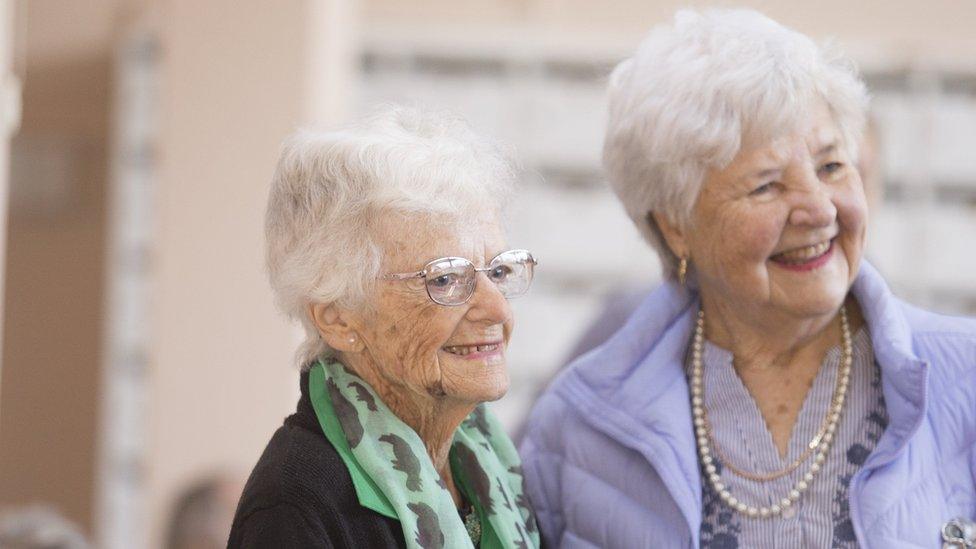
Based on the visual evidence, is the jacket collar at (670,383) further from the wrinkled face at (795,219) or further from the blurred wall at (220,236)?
the blurred wall at (220,236)

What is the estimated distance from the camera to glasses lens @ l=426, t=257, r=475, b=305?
1.67 m

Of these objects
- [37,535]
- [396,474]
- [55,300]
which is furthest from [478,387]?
[55,300]

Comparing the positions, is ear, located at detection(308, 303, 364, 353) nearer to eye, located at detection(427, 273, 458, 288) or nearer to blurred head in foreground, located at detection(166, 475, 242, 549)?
eye, located at detection(427, 273, 458, 288)

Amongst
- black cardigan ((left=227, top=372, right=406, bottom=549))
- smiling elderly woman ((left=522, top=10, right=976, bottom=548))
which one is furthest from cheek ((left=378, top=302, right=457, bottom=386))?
smiling elderly woman ((left=522, top=10, right=976, bottom=548))

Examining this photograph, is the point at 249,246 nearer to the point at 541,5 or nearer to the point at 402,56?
the point at 402,56

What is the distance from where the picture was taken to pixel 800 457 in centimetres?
195

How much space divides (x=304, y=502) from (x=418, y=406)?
232 mm

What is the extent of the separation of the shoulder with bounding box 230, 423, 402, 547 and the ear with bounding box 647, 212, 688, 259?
Answer: 708 millimetres

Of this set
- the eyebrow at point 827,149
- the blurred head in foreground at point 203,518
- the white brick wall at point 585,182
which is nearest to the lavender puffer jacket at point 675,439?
the eyebrow at point 827,149

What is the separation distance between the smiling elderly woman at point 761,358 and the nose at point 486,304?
1.39 ft

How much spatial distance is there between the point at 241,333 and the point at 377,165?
3.59m

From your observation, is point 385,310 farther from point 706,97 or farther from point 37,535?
point 37,535

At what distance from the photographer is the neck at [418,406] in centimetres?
175

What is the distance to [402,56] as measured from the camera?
552cm
